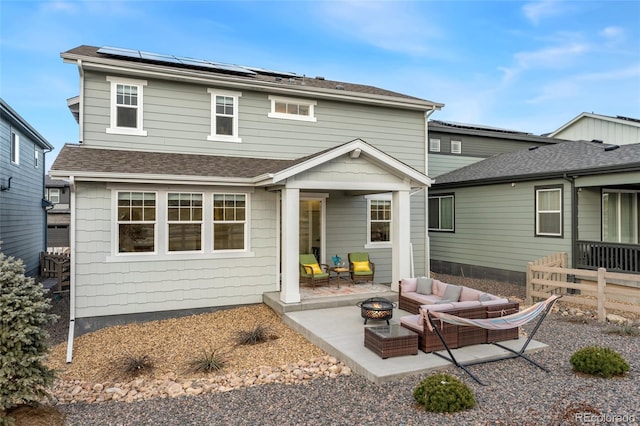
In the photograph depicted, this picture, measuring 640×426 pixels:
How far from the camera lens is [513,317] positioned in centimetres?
539

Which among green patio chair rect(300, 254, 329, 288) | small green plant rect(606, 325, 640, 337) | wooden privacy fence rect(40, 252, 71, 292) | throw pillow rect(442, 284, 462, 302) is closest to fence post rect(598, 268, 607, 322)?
small green plant rect(606, 325, 640, 337)

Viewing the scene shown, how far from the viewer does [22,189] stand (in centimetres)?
1454

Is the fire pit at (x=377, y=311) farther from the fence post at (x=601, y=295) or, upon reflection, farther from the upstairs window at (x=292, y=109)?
the upstairs window at (x=292, y=109)

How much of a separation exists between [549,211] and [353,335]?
Answer: 26.5 feet

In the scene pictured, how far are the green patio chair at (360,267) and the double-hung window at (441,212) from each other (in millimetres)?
5506

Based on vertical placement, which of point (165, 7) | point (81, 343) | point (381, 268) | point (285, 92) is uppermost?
point (165, 7)

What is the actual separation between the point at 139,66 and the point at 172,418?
7618mm

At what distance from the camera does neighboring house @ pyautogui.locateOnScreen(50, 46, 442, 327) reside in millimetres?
7977

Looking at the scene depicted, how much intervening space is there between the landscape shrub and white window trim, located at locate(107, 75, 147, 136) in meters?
5.50

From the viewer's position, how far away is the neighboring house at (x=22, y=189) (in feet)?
40.3

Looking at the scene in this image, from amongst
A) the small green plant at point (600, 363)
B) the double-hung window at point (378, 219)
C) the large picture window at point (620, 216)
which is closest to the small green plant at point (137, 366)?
the small green plant at point (600, 363)

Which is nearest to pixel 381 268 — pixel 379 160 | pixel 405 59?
pixel 379 160

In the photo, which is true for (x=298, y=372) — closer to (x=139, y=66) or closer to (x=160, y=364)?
(x=160, y=364)

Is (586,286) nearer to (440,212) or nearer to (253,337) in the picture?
(253,337)
